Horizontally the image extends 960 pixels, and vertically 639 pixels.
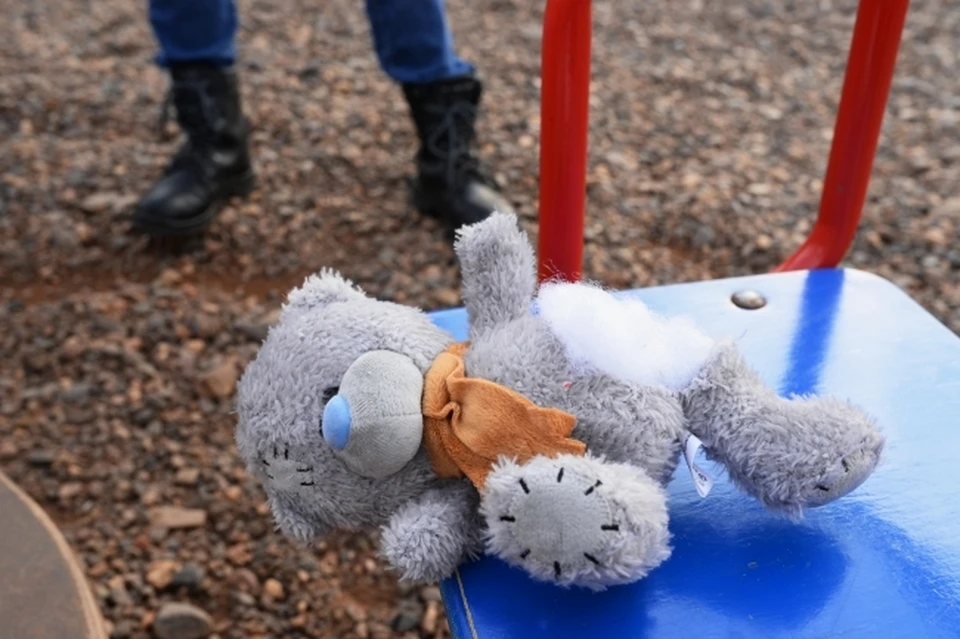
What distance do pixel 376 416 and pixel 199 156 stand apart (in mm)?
1175

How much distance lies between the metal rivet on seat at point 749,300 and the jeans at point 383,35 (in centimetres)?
71

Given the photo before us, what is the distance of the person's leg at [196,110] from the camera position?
1.50 m

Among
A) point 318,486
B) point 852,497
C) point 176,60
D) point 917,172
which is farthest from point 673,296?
point 917,172

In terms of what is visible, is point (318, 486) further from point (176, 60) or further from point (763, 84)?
point (763, 84)

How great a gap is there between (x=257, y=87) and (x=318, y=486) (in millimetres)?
1660

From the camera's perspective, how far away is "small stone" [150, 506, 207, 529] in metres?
1.16

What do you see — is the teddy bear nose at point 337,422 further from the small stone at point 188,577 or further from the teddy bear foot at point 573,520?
the small stone at point 188,577

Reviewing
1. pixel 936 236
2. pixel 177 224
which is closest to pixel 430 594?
pixel 177 224

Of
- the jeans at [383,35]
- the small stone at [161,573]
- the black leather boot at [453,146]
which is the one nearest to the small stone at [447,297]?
the black leather boot at [453,146]

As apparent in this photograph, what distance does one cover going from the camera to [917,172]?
1.84m

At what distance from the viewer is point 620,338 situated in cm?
57

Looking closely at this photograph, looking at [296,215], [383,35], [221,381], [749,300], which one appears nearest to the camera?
[749,300]

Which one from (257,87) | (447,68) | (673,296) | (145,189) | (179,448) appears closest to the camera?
(673,296)

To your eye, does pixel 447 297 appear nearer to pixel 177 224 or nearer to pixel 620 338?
pixel 177 224
